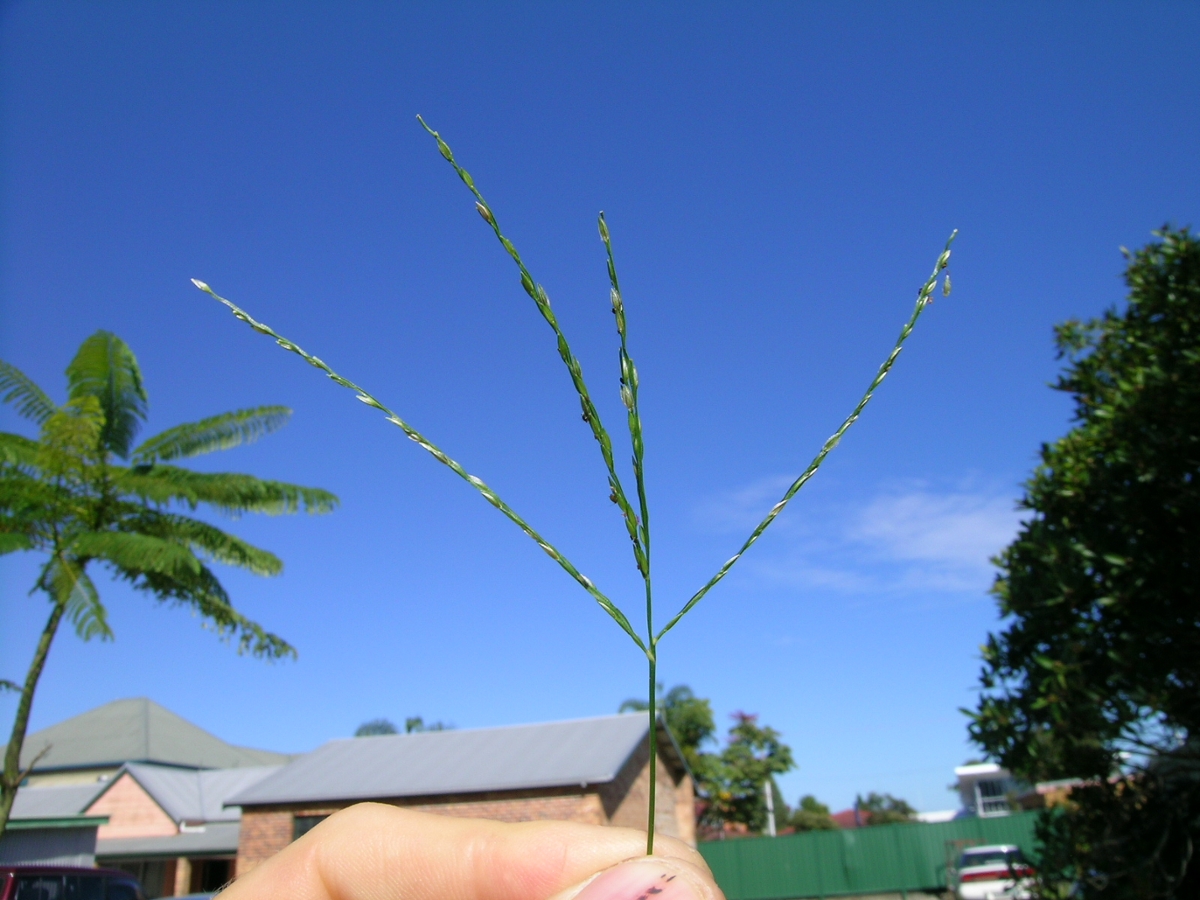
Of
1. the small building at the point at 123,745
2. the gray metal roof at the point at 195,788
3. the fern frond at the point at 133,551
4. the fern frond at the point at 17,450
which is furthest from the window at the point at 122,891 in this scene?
the small building at the point at 123,745

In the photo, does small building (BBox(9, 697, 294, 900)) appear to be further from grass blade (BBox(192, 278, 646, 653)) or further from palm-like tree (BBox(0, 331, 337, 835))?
grass blade (BBox(192, 278, 646, 653))

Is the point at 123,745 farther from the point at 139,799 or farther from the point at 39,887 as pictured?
the point at 39,887

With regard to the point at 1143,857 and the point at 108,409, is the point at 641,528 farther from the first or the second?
the point at 108,409

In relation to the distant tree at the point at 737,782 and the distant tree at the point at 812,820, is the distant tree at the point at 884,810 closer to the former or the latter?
the distant tree at the point at 812,820

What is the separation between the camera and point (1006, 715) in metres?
7.76

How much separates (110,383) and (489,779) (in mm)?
13676

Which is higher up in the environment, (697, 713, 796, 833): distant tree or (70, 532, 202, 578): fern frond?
(70, 532, 202, 578): fern frond

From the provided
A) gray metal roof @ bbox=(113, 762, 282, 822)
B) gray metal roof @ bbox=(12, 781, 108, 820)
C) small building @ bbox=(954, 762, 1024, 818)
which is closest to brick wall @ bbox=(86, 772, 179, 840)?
gray metal roof @ bbox=(113, 762, 282, 822)

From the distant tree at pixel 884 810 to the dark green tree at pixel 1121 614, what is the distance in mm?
59623

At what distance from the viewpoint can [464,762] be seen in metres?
23.2

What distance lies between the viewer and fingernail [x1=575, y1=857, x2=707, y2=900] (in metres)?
1.40

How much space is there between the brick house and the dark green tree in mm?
13385

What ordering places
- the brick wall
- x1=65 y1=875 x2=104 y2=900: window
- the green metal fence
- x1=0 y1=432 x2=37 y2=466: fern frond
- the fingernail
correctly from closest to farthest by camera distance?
the fingernail, x1=65 y1=875 x2=104 y2=900: window, x1=0 y1=432 x2=37 y2=466: fern frond, the green metal fence, the brick wall

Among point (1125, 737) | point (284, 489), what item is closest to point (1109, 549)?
point (1125, 737)
